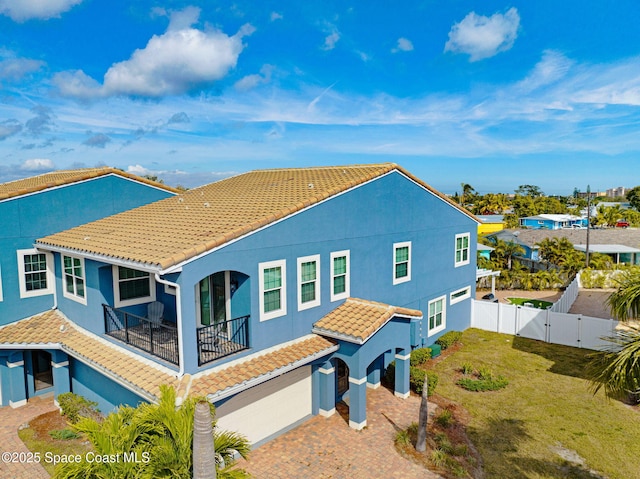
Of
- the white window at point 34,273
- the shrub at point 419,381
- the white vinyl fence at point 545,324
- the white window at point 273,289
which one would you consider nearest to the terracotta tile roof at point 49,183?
the white window at point 34,273

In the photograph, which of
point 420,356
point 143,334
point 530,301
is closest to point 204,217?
point 143,334

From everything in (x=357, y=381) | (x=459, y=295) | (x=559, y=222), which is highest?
(x=559, y=222)

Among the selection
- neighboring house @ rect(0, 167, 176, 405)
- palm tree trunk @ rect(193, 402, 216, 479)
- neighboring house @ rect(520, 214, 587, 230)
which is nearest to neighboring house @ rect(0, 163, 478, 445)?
neighboring house @ rect(0, 167, 176, 405)

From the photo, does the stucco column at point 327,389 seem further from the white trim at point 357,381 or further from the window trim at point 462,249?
the window trim at point 462,249

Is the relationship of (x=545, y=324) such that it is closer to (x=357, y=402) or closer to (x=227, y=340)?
(x=357, y=402)

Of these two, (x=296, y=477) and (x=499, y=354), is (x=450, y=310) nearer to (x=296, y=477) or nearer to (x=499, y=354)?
(x=499, y=354)

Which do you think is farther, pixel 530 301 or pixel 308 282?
pixel 530 301

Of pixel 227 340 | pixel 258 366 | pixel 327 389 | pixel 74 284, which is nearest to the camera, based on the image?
pixel 258 366
